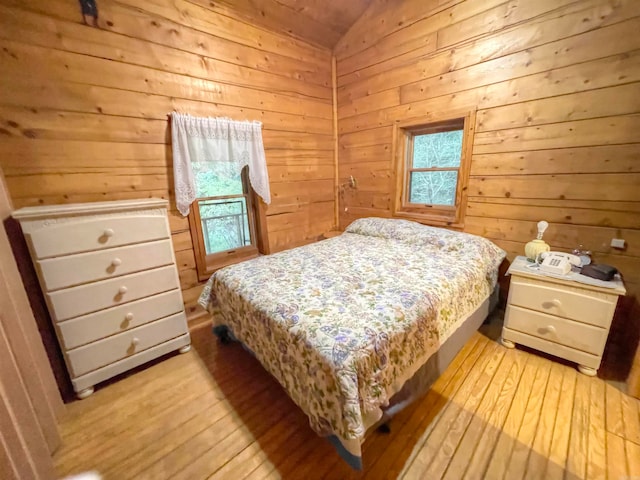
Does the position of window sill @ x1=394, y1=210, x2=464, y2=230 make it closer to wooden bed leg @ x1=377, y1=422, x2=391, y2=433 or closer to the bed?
the bed

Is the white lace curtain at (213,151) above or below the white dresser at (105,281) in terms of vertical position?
above

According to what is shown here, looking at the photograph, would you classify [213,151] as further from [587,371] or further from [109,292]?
[587,371]

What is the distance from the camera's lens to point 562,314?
1.58m

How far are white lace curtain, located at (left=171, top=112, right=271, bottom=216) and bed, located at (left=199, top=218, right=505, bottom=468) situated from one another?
2.68 feet

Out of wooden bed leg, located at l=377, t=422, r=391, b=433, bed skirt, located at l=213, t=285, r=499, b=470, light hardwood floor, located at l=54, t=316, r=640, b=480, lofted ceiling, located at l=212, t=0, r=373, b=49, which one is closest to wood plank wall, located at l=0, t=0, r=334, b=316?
lofted ceiling, located at l=212, t=0, r=373, b=49

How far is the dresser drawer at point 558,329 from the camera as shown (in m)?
1.50

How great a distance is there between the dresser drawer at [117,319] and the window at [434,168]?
2.23 m

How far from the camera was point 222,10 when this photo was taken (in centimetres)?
206

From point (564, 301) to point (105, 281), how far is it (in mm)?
2782

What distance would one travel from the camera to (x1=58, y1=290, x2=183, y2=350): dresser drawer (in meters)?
1.45

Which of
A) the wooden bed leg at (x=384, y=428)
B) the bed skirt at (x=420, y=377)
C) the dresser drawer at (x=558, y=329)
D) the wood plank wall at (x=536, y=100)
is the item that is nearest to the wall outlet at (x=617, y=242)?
the wood plank wall at (x=536, y=100)

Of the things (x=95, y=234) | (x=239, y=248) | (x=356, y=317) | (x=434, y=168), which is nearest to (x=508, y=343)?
(x=356, y=317)

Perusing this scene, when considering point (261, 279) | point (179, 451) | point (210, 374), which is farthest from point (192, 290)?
point (179, 451)

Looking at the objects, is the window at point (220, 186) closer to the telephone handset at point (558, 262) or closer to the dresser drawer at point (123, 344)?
the dresser drawer at point (123, 344)
